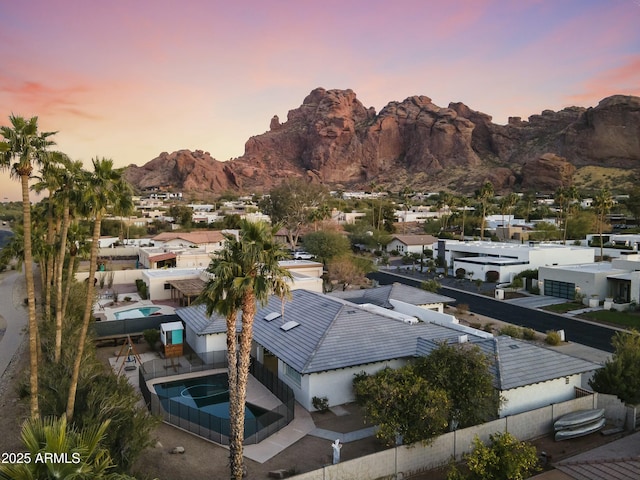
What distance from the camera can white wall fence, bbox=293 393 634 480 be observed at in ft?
49.7

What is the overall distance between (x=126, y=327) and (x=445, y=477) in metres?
24.6

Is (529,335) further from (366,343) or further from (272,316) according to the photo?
(272,316)

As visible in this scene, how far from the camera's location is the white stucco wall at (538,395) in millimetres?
19938

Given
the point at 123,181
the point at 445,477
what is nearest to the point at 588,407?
the point at 445,477

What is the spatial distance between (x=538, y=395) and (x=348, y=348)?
28.4 ft

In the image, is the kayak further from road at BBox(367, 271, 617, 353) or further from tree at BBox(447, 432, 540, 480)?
road at BBox(367, 271, 617, 353)

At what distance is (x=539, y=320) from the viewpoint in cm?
4019

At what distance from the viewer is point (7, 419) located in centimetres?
1981

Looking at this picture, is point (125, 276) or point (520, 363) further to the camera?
point (125, 276)

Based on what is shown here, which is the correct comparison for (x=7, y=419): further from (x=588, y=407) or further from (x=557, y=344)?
(x=557, y=344)

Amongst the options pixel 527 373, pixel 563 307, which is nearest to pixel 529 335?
pixel 563 307


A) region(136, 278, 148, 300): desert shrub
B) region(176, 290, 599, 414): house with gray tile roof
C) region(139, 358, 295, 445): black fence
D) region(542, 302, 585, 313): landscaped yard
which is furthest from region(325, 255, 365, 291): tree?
region(139, 358, 295, 445): black fence

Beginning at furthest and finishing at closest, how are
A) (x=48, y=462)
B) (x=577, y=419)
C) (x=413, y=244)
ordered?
(x=413, y=244)
(x=577, y=419)
(x=48, y=462)

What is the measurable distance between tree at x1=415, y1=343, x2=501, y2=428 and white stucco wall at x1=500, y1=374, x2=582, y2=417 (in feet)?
4.33
